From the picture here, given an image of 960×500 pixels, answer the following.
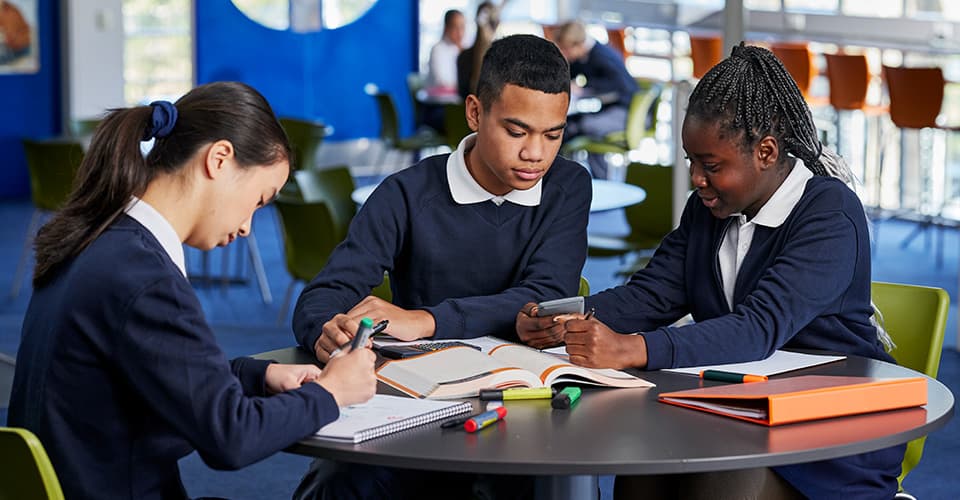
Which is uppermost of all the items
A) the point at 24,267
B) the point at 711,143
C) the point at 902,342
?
the point at 711,143

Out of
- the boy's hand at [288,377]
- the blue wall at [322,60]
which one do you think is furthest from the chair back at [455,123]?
the boy's hand at [288,377]

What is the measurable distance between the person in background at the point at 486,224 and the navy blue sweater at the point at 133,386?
2.10 feet

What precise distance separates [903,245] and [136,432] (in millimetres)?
6486

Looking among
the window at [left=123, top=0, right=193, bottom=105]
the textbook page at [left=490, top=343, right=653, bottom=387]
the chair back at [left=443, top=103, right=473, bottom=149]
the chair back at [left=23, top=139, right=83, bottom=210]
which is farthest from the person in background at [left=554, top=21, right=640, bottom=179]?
the textbook page at [left=490, top=343, right=653, bottom=387]

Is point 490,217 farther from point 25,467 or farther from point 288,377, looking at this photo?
point 25,467

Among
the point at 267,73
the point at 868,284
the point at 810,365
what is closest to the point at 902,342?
the point at 868,284

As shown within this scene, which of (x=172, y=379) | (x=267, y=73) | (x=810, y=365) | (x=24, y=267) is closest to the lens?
(x=172, y=379)

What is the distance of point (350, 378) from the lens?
1.85 metres

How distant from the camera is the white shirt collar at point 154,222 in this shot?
5.88ft

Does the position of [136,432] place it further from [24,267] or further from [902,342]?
[24,267]

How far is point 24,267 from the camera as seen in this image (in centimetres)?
643

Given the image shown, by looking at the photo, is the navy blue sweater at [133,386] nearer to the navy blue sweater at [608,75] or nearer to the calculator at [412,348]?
the calculator at [412,348]

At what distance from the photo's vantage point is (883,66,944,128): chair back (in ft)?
22.1

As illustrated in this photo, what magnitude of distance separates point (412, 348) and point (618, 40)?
7934 mm
